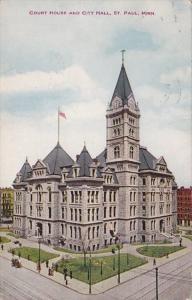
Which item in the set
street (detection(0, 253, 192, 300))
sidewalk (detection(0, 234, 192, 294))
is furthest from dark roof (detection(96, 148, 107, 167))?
street (detection(0, 253, 192, 300))

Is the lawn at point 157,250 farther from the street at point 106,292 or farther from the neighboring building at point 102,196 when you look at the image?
the street at point 106,292

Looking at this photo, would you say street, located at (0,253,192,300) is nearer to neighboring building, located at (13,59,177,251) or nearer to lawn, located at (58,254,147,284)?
lawn, located at (58,254,147,284)

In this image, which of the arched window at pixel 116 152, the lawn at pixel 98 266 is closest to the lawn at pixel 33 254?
the lawn at pixel 98 266

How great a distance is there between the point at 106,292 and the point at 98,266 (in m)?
3.85

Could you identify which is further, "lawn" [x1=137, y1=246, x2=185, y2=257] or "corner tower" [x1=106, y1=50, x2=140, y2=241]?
"corner tower" [x1=106, y1=50, x2=140, y2=241]

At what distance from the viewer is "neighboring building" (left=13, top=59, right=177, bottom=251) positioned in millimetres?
20703

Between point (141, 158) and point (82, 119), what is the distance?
12.3 m

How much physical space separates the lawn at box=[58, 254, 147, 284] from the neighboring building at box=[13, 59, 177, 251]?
2.16 meters

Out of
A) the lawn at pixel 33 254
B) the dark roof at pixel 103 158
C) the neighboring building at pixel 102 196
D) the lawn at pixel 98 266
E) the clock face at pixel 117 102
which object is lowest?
the lawn at pixel 33 254

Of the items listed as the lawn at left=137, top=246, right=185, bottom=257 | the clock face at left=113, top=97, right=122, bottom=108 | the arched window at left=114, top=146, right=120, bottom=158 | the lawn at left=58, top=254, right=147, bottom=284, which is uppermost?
the clock face at left=113, top=97, right=122, bottom=108

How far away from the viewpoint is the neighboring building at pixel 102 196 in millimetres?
20703

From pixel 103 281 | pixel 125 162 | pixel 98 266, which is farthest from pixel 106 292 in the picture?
pixel 125 162

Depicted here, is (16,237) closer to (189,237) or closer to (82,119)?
(189,237)

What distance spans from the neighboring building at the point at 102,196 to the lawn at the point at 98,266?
2.16 meters
